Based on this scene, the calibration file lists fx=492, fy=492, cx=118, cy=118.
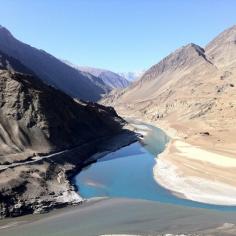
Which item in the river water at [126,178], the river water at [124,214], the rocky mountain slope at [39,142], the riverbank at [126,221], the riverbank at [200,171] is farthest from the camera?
the river water at [126,178]

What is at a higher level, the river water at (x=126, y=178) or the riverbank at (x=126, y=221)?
the riverbank at (x=126, y=221)

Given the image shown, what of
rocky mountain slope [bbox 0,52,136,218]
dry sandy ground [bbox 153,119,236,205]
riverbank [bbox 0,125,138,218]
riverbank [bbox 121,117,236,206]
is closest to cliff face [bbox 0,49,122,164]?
rocky mountain slope [bbox 0,52,136,218]

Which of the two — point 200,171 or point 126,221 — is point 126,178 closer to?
→ point 200,171

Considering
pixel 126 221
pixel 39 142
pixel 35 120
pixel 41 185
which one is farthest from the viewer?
pixel 35 120

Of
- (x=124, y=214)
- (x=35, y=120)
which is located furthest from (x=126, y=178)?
(x=35, y=120)

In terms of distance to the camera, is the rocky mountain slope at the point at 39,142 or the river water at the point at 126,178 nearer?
the rocky mountain slope at the point at 39,142

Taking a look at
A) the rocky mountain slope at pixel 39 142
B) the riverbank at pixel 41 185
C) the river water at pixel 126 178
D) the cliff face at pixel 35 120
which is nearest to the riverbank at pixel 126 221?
the riverbank at pixel 41 185

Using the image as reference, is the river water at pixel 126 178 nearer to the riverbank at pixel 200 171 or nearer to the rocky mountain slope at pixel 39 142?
the riverbank at pixel 200 171

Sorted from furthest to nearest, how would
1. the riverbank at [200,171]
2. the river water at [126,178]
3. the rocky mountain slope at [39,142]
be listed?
1. the river water at [126,178]
2. the riverbank at [200,171]
3. the rocky mountain slope at [39,142]

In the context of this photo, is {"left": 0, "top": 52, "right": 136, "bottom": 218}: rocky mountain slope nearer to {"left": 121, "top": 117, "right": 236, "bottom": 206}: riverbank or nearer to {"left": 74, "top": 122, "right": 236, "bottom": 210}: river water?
{"left": 74, "top": 122, "right": 236, "bottom": 210}: river water
